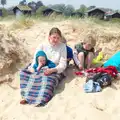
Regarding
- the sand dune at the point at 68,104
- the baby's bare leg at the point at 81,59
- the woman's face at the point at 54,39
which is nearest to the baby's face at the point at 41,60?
the woman's face at the point at 54,39

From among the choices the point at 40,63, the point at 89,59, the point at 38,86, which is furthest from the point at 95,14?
the point at 38,86

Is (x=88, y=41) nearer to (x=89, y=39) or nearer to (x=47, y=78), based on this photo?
(x=89, y=39)

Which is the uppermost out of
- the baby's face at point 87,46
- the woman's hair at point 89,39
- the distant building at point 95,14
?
the woman's hair at point 89,39

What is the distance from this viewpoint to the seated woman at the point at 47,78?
14.8 ft

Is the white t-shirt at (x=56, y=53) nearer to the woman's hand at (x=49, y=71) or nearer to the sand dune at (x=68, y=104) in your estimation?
the woman's hand at (x=49, y=71)

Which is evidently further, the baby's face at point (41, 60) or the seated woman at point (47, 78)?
the baby's face at point (41, 60)

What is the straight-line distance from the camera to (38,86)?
4.62 metres

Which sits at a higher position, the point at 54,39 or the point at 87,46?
the point at 54,39

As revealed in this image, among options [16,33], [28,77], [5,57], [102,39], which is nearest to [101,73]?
[28,77]

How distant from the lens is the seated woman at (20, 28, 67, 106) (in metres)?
4.52

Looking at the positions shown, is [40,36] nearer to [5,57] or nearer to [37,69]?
[5,57]

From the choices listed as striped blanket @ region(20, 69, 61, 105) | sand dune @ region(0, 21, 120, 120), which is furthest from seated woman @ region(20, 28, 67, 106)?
sand dune @ region(0, 21, 120, 120)

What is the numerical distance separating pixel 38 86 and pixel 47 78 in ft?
0.58

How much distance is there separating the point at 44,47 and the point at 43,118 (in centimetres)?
130
